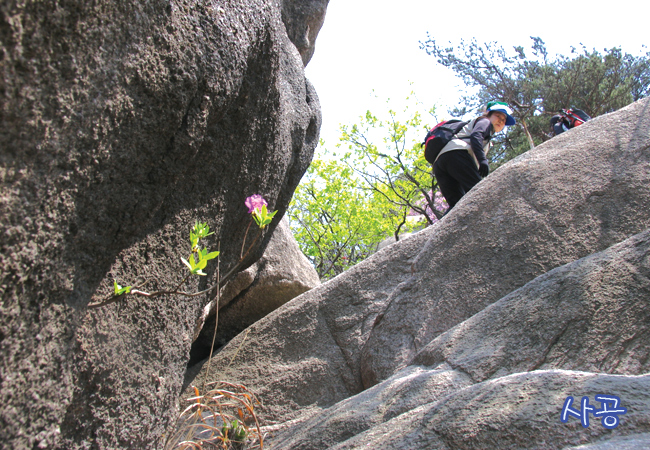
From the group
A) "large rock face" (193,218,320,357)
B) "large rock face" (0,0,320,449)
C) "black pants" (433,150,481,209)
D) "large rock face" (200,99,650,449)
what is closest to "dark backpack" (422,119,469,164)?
"black pants" (433,150,481,209)

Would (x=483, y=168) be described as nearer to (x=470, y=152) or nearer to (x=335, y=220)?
(x=470, y=152)

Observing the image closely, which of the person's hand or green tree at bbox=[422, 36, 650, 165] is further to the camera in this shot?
green tree at bbox=[422, 36, 650, 165]

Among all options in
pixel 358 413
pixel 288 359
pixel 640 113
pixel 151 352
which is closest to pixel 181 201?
pixel 151 352

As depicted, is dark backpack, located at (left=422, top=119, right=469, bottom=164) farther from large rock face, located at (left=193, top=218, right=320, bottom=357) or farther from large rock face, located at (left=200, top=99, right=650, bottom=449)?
large rock face, located at (left=193, top=218, right=320, bottom=357)

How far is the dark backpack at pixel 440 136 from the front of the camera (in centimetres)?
560

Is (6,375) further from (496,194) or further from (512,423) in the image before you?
(496,194)

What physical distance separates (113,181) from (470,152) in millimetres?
4441

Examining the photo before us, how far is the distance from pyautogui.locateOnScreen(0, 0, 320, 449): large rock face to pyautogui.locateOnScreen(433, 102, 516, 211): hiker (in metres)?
3.25

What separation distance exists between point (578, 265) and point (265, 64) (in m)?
2.11

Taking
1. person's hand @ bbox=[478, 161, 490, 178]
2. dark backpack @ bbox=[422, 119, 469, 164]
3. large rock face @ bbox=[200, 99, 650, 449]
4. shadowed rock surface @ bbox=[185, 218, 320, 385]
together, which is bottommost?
large rock face @ bbox=[200, 99, 650, 449]

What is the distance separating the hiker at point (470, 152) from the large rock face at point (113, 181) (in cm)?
325

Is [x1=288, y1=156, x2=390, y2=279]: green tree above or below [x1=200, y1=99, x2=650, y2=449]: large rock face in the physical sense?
above

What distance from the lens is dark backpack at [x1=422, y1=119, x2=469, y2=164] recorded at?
18.4 feet

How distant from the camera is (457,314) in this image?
365 cm
